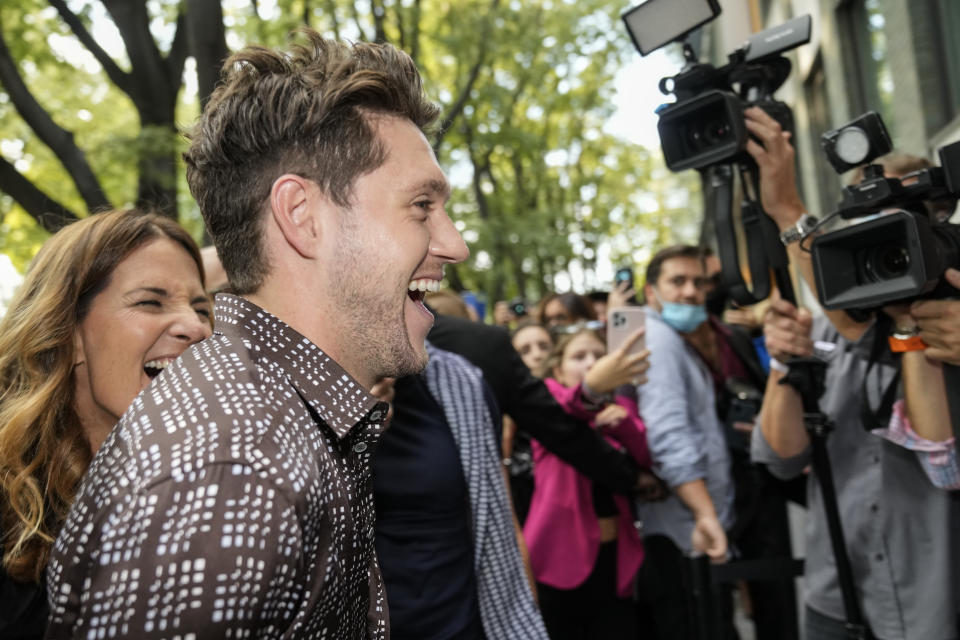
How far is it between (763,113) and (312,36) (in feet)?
5.81

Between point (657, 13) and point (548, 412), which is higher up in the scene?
point (657, 13)

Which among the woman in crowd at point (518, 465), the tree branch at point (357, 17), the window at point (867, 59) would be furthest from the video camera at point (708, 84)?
the tree branch at point (357, 17)

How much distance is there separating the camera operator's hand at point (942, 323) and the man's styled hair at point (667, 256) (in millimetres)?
2398

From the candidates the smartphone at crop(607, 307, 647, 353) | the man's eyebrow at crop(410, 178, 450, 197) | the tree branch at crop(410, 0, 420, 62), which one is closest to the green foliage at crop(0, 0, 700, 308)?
the tree branch at crop(410, 0, 420, 62)

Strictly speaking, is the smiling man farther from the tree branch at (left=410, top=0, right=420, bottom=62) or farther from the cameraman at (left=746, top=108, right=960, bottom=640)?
the tree branch at (left=410, top=0, right=420, bottom=62)

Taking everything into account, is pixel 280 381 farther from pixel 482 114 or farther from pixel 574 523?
pixel 482 114

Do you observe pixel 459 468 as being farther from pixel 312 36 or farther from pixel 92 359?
pixel 312 36

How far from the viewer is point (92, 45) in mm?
7816

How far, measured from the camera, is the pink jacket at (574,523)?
4.11 meters

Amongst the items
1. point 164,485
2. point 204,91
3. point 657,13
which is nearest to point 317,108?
point 164,485

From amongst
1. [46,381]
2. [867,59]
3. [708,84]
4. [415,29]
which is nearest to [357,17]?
[415,29]

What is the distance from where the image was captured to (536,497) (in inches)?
171

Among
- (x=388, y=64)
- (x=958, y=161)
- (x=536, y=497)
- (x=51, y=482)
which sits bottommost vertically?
(x=536, y=497)

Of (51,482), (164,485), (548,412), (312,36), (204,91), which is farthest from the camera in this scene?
(204,91)
